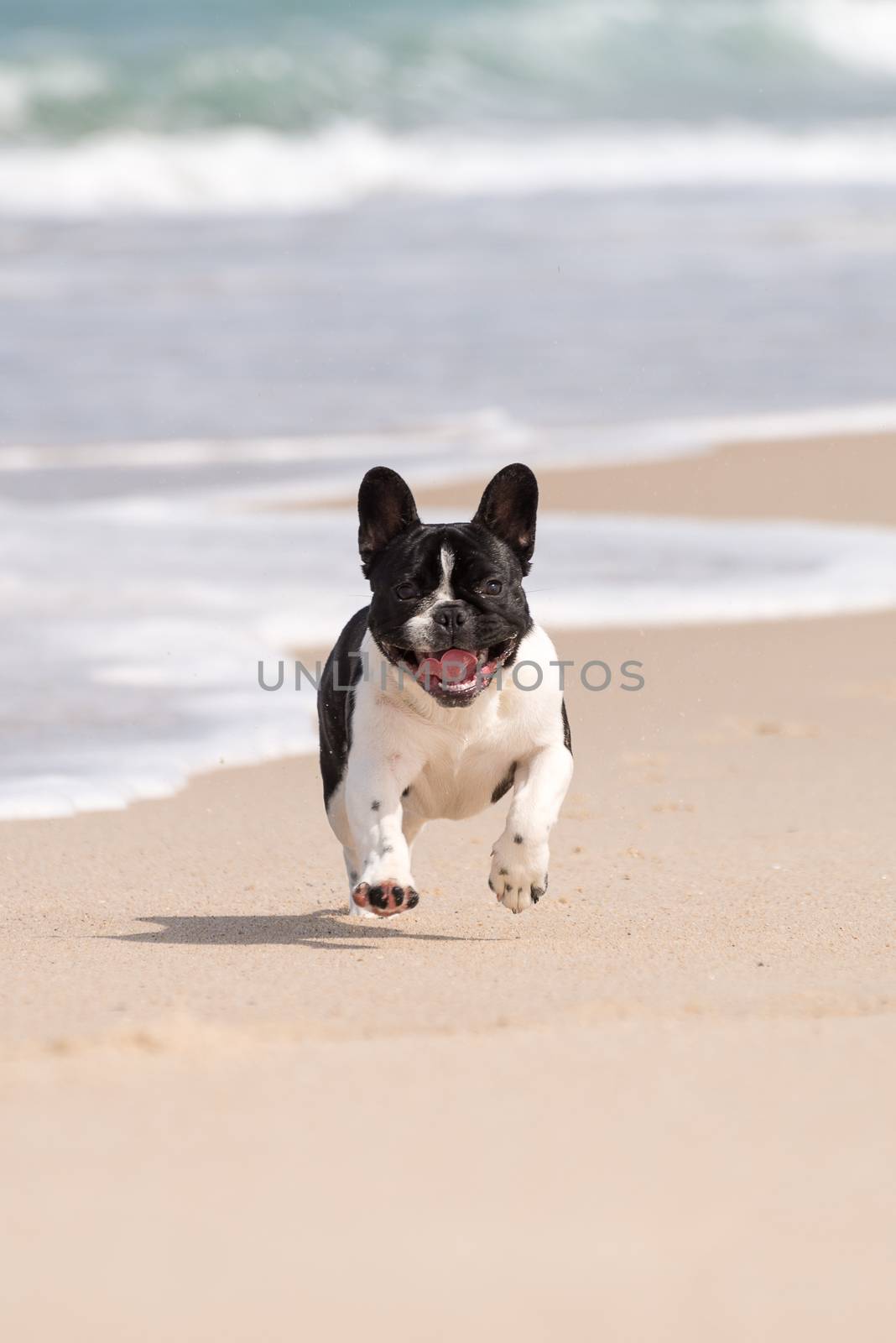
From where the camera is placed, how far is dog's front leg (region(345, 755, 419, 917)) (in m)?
4.51

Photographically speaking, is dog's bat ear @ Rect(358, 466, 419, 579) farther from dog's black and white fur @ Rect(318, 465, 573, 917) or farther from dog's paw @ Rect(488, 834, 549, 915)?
dog's paw @ Rect(488, 834, 549, 915)

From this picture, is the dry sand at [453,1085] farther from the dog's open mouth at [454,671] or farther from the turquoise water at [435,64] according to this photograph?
the turquoise water at [435,64]

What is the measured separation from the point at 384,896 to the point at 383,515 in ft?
3.40

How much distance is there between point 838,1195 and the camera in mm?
2639

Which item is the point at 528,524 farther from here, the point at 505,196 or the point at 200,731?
the point at 505,196

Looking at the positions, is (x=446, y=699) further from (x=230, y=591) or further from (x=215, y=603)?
(x=230, y=591)

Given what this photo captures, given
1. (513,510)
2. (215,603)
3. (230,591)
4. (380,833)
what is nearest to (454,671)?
(380,833)

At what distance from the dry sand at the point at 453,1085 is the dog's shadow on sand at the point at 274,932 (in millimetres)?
16

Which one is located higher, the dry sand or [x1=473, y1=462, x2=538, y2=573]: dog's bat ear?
[x1=473, y1=462, x2=538, y2=573]: dog's bat ear

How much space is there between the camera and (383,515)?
197 inches

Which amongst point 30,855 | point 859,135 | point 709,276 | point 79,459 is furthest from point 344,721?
point 859,135

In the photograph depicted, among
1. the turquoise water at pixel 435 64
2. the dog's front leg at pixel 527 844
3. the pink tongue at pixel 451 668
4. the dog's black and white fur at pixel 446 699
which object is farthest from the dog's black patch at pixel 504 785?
the turquoise water at pixel 435 64

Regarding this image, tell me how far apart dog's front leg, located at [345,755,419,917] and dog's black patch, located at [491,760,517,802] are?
274 mm

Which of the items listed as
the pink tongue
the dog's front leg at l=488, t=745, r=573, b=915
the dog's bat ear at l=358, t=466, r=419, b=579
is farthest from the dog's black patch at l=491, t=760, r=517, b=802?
the dog's bat ear at l=358, t=466, r=419, b=579
